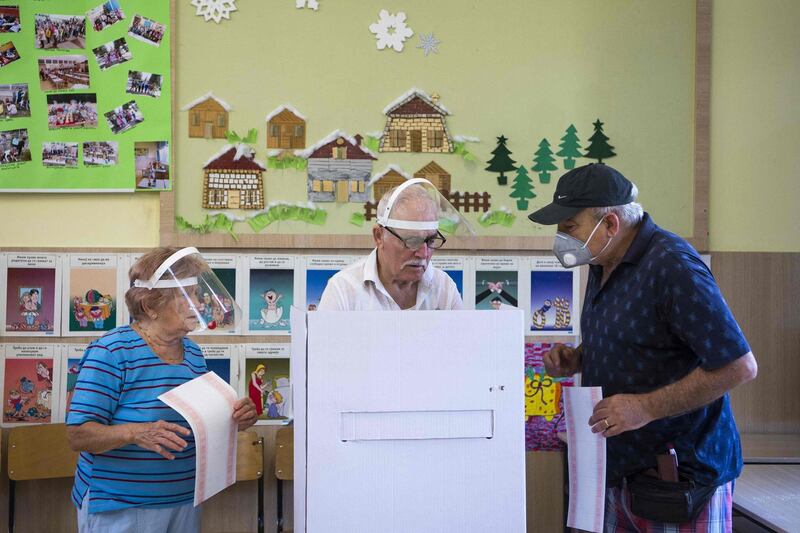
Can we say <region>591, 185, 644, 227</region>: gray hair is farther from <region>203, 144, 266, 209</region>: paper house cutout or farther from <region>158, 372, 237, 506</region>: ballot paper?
<region>203, 144, 266, 209</region>: paper house cutout

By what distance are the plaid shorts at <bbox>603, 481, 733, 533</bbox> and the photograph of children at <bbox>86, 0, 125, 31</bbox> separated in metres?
2.60

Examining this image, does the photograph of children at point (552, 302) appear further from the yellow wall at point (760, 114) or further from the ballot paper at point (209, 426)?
the ballot paper at point (209, 426)

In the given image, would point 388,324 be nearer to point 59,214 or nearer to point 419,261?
point 419,261

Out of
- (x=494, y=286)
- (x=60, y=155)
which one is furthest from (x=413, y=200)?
(x=60, y=155)

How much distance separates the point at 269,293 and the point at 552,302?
4.00ft

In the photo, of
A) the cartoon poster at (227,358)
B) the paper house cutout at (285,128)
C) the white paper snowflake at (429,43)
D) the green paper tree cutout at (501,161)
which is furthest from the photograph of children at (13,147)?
the green paper tree cutout at (501,161)

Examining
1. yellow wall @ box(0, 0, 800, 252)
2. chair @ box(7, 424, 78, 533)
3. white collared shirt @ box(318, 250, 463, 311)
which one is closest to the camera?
white collared shirt @ box(318, 250, 463, 311)

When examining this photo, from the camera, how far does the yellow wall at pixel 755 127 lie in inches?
128

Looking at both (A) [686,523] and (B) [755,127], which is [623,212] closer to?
(A) [686,523]

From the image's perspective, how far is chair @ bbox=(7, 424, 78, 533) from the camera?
2.90m

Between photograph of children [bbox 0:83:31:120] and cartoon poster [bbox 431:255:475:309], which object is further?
cartoon poster [bbox 431:255:475:309]

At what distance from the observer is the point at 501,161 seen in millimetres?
3145

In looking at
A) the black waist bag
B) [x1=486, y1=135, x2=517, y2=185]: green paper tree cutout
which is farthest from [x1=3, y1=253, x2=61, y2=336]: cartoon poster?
the black waist bag

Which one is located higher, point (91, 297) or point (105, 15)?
point (105, 15)
